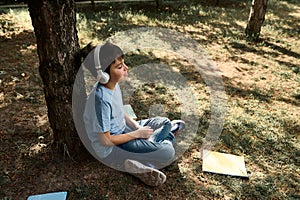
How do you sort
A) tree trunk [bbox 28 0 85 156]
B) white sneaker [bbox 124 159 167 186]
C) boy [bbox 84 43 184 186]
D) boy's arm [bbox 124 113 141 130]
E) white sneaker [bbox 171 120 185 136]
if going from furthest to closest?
white sneaker [bbox 171 120 185 136] → boy's arm [bbox 124 113 141 130] → white sneaker [bbox 124 159 167 186] → boy [bbox 84 43 184 186] → tree trunk [bbox 28 0 85 156]

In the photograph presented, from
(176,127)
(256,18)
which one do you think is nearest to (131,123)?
(176,127)

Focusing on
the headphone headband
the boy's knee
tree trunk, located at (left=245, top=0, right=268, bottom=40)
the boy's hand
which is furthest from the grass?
the headphone headband

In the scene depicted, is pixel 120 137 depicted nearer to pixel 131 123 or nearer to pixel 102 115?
pixel 102 115

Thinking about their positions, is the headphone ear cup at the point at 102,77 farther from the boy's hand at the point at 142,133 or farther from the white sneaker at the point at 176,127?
the white sneaker at the point at 176,127

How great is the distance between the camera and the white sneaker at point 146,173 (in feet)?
8.93

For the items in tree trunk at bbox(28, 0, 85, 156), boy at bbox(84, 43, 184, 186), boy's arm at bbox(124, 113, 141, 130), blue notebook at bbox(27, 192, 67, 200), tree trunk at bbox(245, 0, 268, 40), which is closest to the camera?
tree trunk at bbox(28, 0, 85, 156)

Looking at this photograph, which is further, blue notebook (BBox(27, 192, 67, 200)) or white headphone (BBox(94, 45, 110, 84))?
blue notebook (BBox(27, 192, 67, 200))

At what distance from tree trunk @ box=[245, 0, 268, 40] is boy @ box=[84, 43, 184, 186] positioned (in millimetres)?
5129

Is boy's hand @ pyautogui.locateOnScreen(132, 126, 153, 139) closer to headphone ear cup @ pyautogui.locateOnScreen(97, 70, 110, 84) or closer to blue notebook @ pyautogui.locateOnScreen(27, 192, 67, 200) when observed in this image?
headphone ear cup @ pyautogui.locateOnScreen(97, 70, 110, 84)

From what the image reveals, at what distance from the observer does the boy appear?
2482mm

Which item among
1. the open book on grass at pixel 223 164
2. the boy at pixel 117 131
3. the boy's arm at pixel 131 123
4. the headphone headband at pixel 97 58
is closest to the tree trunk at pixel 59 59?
the boy at pixel 117 131

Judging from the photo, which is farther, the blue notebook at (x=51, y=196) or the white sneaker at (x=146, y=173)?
the white sneaker at (x=146, y=173)

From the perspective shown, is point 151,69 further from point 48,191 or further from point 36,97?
point 48,191

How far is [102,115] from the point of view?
8.30ft
